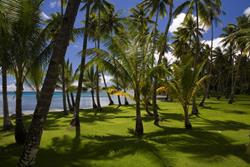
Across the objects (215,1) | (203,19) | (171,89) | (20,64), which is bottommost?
(171,89)

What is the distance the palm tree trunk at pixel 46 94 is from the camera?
19.4 feet

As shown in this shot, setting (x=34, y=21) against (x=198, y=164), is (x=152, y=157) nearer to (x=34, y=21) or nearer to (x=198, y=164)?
(x=198, y=164)

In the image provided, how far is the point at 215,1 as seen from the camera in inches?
864

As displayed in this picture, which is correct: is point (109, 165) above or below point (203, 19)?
below

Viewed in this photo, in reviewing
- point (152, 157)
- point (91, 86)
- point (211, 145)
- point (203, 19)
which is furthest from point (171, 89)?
point (91, 86)

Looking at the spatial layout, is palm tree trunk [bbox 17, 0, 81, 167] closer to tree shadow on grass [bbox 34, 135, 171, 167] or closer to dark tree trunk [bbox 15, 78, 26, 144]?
tree shadow on grass [bbox 34, 135, 171, 167]

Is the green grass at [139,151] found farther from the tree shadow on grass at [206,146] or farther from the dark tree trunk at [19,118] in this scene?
the dark tree trunk at [19,118]

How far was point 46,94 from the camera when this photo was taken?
19.2 ft

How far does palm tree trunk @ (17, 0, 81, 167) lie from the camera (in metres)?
5.90

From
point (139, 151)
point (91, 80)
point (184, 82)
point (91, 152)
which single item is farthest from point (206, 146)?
point (91, 80)

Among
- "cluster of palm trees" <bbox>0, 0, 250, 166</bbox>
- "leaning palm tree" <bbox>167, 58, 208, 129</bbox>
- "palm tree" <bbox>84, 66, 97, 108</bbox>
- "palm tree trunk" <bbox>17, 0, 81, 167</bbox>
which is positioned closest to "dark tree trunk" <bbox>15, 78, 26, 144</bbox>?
"cluster of palm trees" <bbox>0, 0, 250, 166</bbox>

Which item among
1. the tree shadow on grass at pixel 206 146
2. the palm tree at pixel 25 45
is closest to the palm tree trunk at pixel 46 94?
the palm tree at pixel 25 45

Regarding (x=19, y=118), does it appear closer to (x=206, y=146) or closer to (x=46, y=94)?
(x=46, y=94)

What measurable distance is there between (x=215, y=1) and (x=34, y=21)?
55.4 ft
